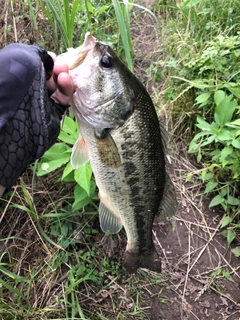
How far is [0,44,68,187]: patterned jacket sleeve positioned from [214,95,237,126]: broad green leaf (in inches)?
56.7

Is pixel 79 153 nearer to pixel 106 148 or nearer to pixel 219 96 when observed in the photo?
pixel 106 148

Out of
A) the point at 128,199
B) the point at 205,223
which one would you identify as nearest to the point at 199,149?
the point at 205,223

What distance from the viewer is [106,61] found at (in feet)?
5.31

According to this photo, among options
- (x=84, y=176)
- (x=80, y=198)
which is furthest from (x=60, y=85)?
(x=80, y=198)

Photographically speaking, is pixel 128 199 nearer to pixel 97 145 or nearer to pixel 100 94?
pixel 97 145

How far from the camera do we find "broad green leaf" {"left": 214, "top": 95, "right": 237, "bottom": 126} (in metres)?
2.54

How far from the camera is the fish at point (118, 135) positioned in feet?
5.31

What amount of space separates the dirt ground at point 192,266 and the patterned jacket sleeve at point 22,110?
1.25m

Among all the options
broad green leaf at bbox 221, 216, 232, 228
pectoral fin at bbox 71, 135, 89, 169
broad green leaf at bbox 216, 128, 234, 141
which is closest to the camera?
pectoral fin at bbox 71, 135, 89, 169

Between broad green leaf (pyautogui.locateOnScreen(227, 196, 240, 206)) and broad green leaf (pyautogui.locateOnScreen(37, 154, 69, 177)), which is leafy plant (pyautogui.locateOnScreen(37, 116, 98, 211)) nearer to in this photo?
broad green leaf (pyautogui.locateOnScreen(37, 154, 69, 177))

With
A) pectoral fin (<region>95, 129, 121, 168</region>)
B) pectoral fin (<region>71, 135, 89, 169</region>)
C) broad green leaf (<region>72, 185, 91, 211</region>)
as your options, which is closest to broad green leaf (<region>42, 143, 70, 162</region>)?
broad green leaf (<region>72, 185, 91, 211</region>)

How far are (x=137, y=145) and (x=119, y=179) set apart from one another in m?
0.22

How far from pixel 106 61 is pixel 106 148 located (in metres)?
0.40

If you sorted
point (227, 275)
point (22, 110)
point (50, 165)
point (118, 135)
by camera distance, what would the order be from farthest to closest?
point (227, 275)
point (50, 165)
point (118, 135)
point (22, 110)
